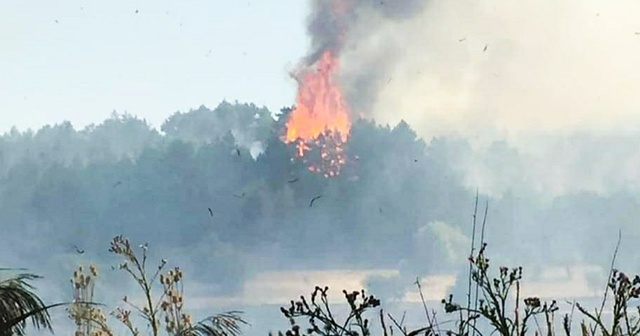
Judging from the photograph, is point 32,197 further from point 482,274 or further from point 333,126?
point 482,274

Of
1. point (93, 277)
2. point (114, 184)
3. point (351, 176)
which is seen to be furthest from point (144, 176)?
point (93, 277)

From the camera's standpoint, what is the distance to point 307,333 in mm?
1356

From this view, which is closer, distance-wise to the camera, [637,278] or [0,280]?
[637,278]

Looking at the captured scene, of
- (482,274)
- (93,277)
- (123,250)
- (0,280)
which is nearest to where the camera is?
(482,274)

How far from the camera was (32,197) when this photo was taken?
1722 cm

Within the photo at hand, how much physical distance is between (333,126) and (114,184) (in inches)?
241

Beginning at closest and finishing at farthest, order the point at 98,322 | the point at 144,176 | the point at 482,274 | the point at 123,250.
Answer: the point at 482,274
the point at 123,250
the point at 98,322
the point at 144,176

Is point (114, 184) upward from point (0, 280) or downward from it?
upward

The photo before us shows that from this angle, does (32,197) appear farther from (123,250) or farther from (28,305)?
(28,305)

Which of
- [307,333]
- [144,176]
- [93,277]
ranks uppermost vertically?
[144,176]

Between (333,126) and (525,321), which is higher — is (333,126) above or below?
above

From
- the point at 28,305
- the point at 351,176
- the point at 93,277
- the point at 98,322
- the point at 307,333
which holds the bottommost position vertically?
the point at 307,333

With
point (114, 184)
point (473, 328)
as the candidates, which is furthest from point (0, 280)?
point (114, 184)

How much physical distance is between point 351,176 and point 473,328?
11.7m
